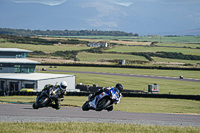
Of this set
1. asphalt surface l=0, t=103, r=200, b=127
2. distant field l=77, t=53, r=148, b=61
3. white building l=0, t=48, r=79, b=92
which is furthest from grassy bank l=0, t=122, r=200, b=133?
distant field l=77, t=53, r=148, b=61

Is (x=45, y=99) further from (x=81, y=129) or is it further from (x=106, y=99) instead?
(x=106, y=99)

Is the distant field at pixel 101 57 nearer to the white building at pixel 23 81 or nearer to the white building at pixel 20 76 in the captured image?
the white building at pixel 20 76

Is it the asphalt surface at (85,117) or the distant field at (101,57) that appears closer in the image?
the asphalt surface at (85,117)

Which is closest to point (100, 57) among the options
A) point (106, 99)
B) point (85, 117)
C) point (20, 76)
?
point (20, 76)

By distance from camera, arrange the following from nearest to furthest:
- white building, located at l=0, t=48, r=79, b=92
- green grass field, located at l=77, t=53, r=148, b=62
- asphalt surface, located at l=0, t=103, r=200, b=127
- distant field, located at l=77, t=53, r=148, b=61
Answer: asphalt surface, located at l=0, t=103, r=200, b=127 < white building, located at l=0, t=48, r=79, b=92 < green grass field, located at l=77, t=53, r=148, b=62 < distant field, located at l=77, t=53, r=148, b=61

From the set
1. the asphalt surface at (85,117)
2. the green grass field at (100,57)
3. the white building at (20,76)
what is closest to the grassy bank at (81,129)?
the asphalt surface at (85,117)

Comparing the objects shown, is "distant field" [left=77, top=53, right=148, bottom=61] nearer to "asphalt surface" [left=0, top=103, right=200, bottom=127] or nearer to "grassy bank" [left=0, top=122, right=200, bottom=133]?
"asphalt surface" [left=0, top=103, right=200, bottom=127]

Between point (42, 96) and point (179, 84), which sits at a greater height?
point (42, 96)

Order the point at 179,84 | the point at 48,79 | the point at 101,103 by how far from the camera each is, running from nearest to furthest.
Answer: the point at 101,103 → the point at 48,79 → the point at 179,84

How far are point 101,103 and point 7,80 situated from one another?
4535 cm

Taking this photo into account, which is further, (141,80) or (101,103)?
(141,80)

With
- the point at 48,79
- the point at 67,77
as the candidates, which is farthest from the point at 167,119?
the point at 67,77

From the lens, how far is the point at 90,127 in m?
16.6

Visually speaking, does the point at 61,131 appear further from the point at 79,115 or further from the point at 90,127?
the point at 79,115
